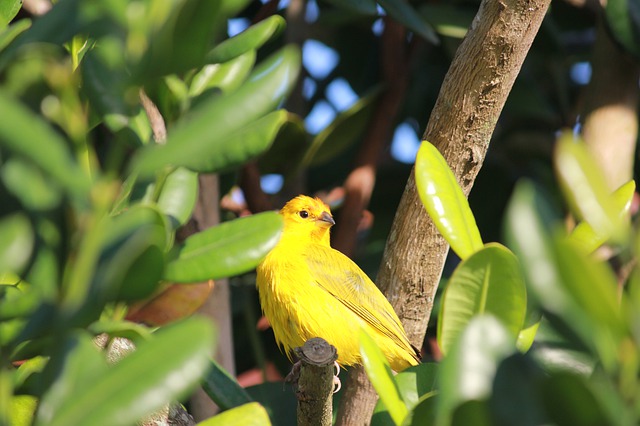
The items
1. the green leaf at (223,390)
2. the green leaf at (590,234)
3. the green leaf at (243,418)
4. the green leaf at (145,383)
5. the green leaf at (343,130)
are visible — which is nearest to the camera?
the green leaf at (145,383)

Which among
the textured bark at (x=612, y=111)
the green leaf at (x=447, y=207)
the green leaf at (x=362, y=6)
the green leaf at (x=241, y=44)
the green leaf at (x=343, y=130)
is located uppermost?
the green leaf at (x=241, y=44)

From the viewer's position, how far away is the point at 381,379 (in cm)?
153

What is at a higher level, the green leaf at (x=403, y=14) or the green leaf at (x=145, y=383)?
the green leaf at (x=145, y=383)

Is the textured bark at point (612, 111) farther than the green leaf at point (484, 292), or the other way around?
the textured bark at point (612, 111)

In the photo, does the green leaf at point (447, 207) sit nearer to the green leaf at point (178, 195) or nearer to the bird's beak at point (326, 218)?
the green leaf at point (178, 195)

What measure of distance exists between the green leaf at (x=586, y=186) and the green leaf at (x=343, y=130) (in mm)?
2559

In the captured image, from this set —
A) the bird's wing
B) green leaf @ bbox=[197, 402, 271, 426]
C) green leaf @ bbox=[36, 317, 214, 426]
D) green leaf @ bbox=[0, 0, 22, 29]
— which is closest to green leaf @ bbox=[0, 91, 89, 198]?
green leaf @ bbox=[36, 317, 214, 426]

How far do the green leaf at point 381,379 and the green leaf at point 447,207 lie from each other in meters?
0.30

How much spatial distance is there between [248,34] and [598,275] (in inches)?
41.8

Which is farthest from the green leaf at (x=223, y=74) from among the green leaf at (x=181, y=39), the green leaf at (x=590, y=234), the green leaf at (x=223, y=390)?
the green leaf at (x=181, y=39)

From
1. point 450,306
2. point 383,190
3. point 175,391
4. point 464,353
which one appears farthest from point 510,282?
point 383,190

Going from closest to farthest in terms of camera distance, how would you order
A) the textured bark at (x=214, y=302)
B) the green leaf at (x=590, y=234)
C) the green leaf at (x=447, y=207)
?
the green leaf at (x=447, y=207)
the green leaf at (x=590, y=234)
the textured bark at (x=214, y=302)

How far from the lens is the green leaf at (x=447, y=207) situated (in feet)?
5.74

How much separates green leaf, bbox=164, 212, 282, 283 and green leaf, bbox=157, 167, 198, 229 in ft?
0.77
